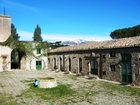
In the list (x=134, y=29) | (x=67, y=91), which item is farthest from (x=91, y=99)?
(x=134, y=29)

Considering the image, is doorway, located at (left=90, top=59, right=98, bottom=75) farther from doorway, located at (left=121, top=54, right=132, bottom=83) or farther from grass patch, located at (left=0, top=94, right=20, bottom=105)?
grass patch, located at (left=0, top=94, right=20, bottom=105)

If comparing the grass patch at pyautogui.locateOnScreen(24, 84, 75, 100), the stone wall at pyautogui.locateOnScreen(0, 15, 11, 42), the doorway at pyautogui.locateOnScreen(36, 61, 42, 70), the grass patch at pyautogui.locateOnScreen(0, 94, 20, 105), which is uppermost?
the stone wall at pyautogui.locateOnScreen(0, 15, 11, 42)

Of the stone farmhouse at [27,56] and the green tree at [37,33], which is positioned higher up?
the green tree at [37,33]

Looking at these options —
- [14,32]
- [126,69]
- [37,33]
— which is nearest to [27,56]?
[126,69]

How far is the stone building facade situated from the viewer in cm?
2106

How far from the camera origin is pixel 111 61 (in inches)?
942

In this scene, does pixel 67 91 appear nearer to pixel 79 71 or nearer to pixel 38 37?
pixel 79 71

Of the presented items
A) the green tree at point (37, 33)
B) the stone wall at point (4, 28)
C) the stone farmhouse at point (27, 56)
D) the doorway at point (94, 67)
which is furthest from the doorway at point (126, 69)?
the green tree at point (37, 33)

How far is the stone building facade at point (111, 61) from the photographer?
69.1ft

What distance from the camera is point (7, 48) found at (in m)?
37.1

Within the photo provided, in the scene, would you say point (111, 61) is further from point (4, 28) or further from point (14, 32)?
point (14, 32)

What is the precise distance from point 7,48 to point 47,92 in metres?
21.7

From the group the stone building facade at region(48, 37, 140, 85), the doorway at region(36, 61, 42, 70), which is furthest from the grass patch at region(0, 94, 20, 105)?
the doorway at region(36, 61, 42, 70)

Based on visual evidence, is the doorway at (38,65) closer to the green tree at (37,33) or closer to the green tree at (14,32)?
the green tree at (14,32)
